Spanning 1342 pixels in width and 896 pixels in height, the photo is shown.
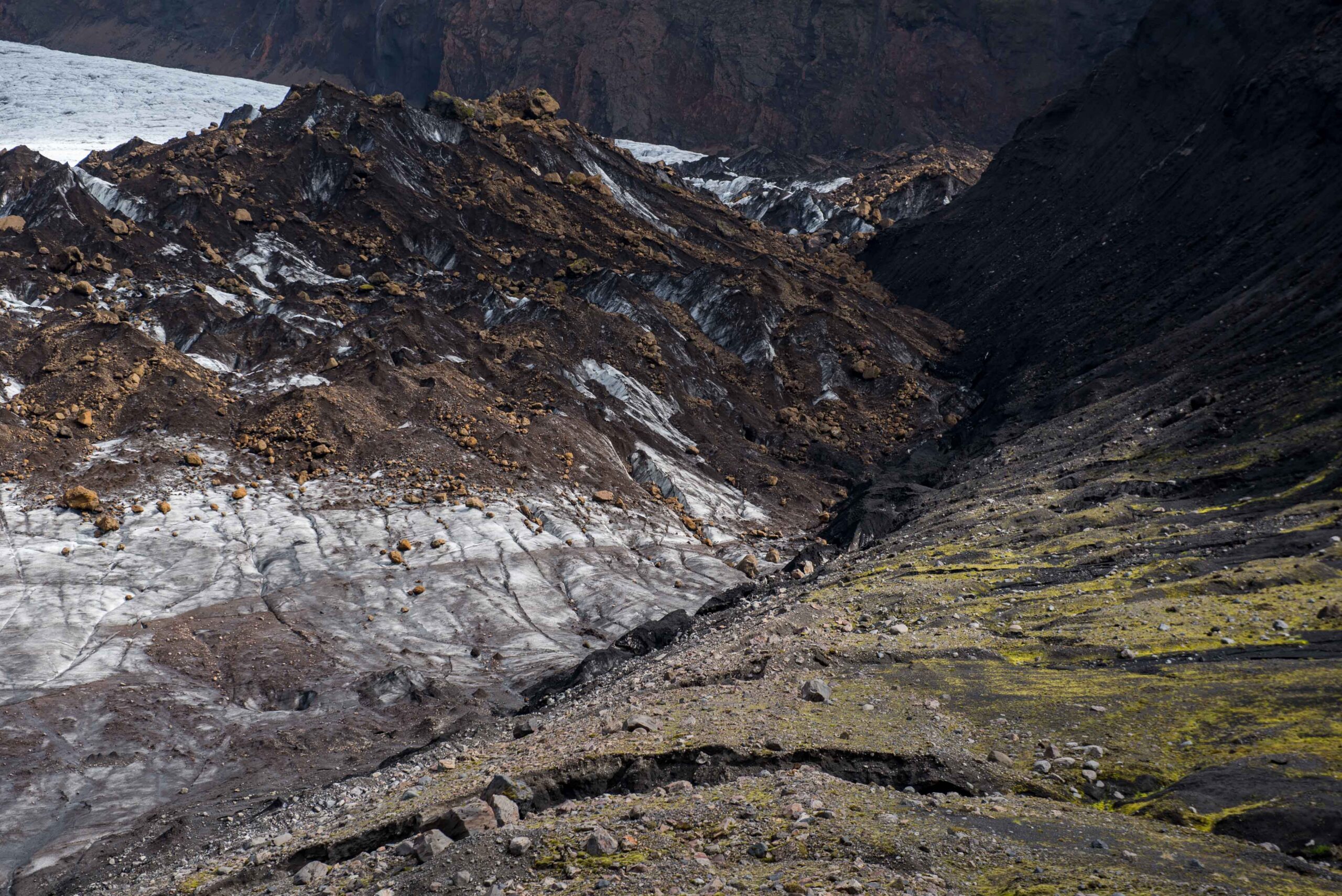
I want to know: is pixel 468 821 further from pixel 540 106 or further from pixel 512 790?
pixel 540 106

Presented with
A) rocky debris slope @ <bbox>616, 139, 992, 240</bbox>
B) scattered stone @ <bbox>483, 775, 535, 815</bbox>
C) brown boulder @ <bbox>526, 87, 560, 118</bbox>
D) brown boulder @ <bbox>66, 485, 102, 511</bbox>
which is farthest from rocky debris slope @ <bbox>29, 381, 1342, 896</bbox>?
rocky debris slope @ <bbox>616, 139, 992, 240</bbox>

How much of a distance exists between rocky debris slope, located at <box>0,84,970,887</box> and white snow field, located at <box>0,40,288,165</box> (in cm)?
7043

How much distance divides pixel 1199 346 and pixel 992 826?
53.2 m

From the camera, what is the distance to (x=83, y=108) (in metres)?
178

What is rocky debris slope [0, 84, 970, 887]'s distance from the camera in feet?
123

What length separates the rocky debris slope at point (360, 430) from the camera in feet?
123

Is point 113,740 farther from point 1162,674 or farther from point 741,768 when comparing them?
point 1162,674

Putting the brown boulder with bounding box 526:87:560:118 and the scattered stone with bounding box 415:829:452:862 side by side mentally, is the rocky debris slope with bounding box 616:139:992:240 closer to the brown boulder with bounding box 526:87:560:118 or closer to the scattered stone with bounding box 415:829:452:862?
the brown boulder with bounding box 526:87:560:118

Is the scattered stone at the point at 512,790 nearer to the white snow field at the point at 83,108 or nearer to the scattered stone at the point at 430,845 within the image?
the scattered stone at the point at 430,845

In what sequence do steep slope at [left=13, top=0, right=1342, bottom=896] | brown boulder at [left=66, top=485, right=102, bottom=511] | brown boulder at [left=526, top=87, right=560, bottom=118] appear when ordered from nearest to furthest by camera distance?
steep slope at [left=13, top=0, right=1342, bottom=896]
brown boulder at [left=66, top=485, right=102, bottom=511]
brown boulder at [left=526, top=87, right=560, bottom=118]

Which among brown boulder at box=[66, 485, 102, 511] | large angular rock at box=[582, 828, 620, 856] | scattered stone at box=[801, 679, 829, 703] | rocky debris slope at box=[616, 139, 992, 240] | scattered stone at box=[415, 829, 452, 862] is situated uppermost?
rocky debris slope at box=[616, 139, 992, 240]

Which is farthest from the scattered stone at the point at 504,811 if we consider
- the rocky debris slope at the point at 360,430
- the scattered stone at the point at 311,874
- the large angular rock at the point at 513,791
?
the rocky debris slope at the point at 360,430

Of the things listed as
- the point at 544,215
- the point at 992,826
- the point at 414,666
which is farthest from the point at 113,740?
the point at 544,215

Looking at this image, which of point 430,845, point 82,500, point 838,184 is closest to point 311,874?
point 430,845
